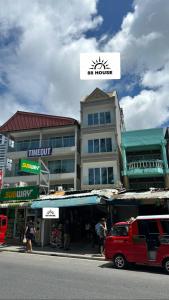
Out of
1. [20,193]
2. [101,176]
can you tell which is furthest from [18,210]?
[101,176]

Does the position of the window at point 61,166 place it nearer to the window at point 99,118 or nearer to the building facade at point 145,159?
the window at point 99,118

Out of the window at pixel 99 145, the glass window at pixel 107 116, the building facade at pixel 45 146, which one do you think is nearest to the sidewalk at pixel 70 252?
the building facade at pixel 45 146

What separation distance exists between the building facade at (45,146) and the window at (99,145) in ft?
5.77

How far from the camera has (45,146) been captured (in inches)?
1250

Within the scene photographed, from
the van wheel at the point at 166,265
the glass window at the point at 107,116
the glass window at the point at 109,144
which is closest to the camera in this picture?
the van wheel at the point at 166,265

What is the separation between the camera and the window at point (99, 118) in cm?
2998

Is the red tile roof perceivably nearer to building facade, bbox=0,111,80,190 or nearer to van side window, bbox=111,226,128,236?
building facade, bbox=0,111,80,190

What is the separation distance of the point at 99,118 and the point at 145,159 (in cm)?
675

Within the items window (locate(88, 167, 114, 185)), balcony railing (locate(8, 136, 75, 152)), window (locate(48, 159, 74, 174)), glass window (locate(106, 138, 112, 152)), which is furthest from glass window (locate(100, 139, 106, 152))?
window (locate(48, 159, 74, 174))

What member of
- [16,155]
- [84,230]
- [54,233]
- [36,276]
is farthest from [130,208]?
[16,155]

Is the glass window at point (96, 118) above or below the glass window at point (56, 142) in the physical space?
above

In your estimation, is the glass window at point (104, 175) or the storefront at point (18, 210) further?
the glass window at point (104, 175)

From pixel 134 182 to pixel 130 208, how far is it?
8.22 m

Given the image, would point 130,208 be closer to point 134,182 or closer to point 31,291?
point 134,182
